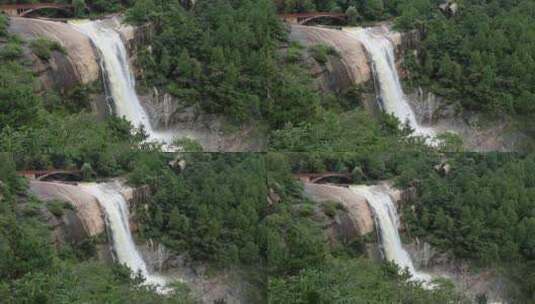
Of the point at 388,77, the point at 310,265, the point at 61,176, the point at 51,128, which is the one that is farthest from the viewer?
the point at 388,77

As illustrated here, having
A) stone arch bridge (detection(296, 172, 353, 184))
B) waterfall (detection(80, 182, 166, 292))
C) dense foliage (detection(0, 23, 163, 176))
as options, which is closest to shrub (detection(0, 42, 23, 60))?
dense foliage (detection(0, 23, 163, 176))

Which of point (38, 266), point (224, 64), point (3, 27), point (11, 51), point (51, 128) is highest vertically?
point (3, 27)

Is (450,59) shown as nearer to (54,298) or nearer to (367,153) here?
(367,153)

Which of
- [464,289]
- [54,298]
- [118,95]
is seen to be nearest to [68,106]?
[118,95]

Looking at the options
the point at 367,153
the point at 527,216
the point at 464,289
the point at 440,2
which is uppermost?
the point at 440,2

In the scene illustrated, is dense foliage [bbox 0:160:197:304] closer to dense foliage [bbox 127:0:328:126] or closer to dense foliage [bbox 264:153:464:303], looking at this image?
dense foliage [bbox 264:153:464:303]

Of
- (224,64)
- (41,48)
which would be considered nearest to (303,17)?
(224,64)

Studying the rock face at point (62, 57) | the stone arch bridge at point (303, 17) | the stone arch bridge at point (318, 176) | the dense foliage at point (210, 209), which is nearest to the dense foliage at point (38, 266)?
the dense foliage at point (210, 209)

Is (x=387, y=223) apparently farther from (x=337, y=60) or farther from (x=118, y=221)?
(x=118, y=221)

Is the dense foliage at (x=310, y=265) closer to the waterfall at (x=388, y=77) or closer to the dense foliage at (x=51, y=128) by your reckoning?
the waterfall at (x=388, y=77)
